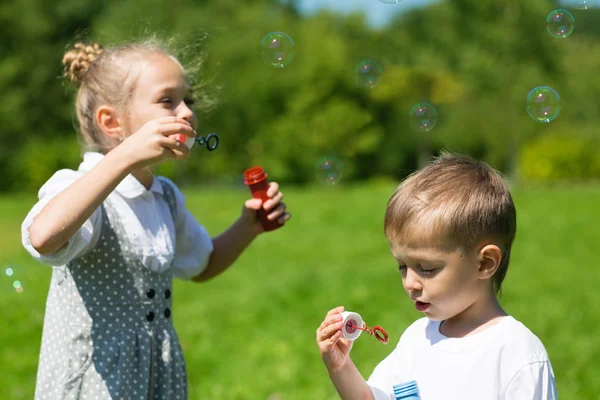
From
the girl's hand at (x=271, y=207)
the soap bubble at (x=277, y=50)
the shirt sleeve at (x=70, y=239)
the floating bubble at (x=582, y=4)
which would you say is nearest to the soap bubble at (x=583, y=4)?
the floating bubble at (x=582, y=4)

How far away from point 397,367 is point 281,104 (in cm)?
2425

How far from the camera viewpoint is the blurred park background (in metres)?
4.75

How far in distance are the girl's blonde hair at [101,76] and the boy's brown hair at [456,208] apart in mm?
906

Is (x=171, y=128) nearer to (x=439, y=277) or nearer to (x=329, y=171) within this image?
(x=439, y=277)

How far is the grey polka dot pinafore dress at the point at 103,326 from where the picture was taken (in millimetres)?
2178

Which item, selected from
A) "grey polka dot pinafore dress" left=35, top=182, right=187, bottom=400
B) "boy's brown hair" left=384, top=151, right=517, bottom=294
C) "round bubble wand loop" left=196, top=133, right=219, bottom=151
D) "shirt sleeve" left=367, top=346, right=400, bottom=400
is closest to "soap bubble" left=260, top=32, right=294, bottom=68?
"round bubble wand loop" left=196, top=133, right=219, bottom=151

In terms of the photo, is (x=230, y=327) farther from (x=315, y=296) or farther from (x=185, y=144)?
(x=185, y=144)

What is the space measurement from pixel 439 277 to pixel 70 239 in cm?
91

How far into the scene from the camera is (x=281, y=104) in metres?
25.9

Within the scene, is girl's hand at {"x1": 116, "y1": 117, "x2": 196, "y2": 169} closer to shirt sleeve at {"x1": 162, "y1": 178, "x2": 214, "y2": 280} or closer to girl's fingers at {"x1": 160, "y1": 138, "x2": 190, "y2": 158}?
girl's fingers at {"x1": 160, "y1": 138, "x2": 190, "y2": 158}

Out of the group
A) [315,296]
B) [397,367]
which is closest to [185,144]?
[397,367]

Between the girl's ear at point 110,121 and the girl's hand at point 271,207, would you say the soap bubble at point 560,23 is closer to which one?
the girl's hand at point 271,207

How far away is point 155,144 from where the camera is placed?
1.91 m

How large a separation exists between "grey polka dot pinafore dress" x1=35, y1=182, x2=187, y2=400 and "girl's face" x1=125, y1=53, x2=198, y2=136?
0.88ft
